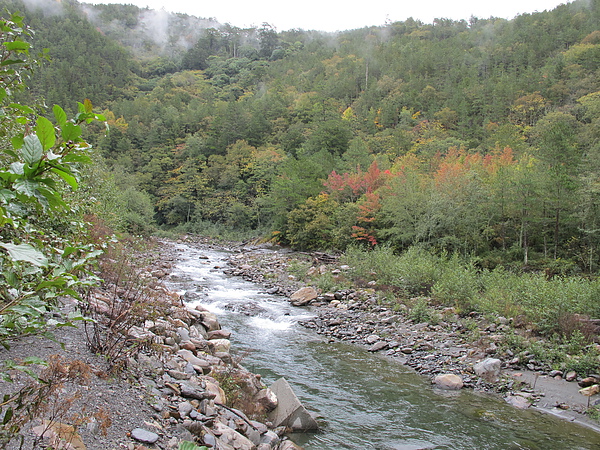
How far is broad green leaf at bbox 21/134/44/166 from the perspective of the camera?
1.09 meters

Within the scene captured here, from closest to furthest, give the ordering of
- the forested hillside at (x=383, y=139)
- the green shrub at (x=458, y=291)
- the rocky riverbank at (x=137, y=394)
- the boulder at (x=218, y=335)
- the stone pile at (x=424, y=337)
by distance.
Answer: the rocky riverbank at (x=137, y=394) < the stone pile at (x=424, y=337) < the boulder at (x=218, y=335) < the green shrub at (x=458, y=291) < the forested hillside at (x=383, y=139)

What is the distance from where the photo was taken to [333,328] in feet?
38.1

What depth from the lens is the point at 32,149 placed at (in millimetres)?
1104

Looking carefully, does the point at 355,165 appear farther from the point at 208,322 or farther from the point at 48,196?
the point at 48,196

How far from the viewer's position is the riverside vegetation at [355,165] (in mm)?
2061

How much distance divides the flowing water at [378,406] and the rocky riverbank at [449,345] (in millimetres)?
412

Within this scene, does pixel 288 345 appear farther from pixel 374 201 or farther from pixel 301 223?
pixel 301 223

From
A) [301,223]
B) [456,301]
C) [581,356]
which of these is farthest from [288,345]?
[301,223]

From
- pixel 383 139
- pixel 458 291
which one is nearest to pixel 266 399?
pixel 458 291

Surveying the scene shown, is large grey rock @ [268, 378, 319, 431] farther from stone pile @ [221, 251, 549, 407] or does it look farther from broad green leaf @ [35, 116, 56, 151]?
broad green leaf @ [35, 116, 56, 151]

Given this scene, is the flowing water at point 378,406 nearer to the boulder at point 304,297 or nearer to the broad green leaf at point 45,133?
the boulder at point 304,297

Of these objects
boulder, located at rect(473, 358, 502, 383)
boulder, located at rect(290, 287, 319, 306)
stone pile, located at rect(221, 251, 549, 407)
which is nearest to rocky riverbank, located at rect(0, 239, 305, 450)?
A: stone pile, located at rect(221, 251, 549, 407)

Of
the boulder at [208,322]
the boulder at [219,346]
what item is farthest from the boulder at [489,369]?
the boulder at [208,322]

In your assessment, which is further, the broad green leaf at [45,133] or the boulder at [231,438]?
the boulder at [231,438]
